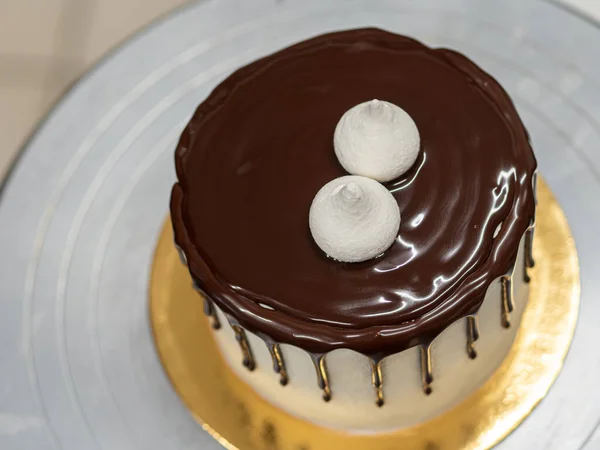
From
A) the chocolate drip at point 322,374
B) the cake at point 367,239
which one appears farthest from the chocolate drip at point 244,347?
the chocolate drip at point 322,374

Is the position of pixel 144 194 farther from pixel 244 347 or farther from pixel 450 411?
pixel 450 411

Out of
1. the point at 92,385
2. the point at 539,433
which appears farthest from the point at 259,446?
the point at 539,433

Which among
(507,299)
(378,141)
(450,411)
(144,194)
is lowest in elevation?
(450,411)

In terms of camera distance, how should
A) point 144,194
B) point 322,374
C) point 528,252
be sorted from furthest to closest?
point 144,194, point 528,252, point 322,374

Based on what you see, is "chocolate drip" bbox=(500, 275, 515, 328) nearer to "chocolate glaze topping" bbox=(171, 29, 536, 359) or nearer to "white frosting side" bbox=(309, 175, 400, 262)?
"chocolate glaze topping" bbox=(171, 29, 536, 359)

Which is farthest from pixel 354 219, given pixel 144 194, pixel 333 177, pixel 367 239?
pixel 144 194

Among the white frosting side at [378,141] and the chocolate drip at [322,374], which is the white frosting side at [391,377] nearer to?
the chocolate drip at [322,374]

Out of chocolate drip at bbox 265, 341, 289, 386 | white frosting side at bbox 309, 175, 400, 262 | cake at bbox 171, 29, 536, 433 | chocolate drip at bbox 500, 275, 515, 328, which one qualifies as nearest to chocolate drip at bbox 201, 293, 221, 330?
cake at bbox 171, 29, 536, 433
